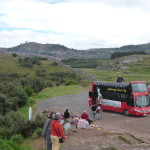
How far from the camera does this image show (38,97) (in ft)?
133

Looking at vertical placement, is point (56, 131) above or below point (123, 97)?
above

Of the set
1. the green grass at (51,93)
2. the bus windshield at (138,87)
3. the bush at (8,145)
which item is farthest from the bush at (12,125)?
the green grass at (51,93)

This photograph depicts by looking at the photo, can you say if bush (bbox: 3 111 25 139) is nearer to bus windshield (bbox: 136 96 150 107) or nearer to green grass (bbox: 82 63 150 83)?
bus windshield (bbox: 136 96 150 107)

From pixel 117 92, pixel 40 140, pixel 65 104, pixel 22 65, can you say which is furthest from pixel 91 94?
pixel 22 65

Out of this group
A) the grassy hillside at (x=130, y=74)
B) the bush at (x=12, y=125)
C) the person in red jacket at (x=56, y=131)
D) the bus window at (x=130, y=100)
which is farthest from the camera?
the grassy hillside at (x=130, y=74)

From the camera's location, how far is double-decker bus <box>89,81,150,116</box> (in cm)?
2420

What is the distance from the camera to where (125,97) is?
25.1 meters

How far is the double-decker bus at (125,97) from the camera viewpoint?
79.4 ft

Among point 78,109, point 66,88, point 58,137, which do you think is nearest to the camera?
point 58,137

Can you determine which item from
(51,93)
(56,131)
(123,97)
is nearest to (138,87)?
(123,97)

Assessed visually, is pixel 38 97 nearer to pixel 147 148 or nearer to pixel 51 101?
pixel 51 101

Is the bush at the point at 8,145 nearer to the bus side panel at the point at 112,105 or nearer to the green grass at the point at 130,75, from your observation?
the bus side panel at the point at 112,105

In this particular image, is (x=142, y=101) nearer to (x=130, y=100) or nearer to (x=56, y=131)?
(x=130, y=100)

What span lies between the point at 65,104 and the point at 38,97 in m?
6.86
